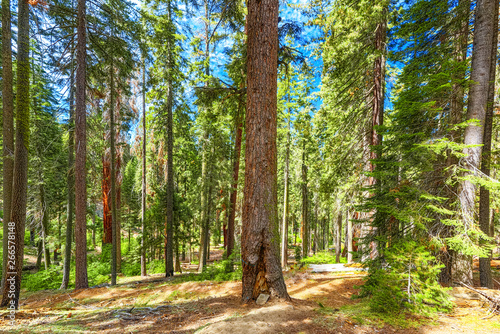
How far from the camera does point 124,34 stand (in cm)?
972

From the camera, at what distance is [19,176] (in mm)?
7066

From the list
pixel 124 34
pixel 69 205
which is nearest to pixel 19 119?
pixel 124 34

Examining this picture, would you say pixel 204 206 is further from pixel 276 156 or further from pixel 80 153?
pixel 276 156

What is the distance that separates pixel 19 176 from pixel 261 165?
801 cm

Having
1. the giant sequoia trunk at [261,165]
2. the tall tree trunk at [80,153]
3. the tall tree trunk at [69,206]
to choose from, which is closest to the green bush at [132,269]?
the tall tree trunk at [69,206]

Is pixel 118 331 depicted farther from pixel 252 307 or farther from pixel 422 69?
pixel 422 69

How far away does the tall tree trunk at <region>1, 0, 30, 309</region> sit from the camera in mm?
6742

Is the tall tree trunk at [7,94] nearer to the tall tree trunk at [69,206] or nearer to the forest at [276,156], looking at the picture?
the forest at [276,156]

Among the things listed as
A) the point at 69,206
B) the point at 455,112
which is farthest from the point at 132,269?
the point at 455,112

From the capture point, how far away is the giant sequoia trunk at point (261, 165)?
436 centimetres

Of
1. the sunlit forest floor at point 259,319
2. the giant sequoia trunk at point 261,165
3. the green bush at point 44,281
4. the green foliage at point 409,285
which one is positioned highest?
the giant sequoia trunk at point 261,165

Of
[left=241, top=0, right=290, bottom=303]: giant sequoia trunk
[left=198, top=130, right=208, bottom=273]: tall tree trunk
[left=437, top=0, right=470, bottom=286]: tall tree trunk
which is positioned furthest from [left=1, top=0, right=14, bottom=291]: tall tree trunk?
[left=437, top=0, right=470, bottom=286]: tall tree trunk

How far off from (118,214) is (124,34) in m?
9.79

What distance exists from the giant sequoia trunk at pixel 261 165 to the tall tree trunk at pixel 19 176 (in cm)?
742
